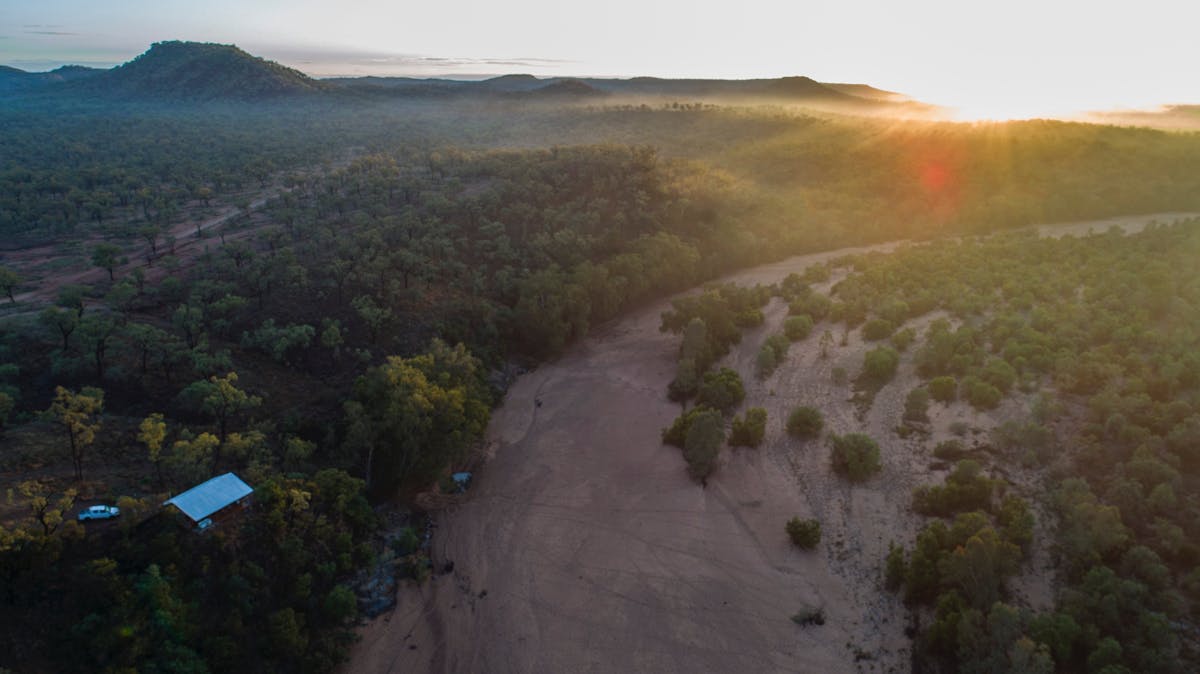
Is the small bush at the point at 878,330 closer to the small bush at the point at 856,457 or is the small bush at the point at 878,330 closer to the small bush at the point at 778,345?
the small bush at the point at 778,345

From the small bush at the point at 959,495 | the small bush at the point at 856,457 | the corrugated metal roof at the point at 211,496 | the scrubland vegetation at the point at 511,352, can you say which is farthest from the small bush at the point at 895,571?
the corrugated metal roof at the point at 211,496

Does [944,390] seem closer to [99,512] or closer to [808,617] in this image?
[808,617]

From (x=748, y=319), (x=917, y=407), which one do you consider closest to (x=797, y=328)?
(x=748, y=319)

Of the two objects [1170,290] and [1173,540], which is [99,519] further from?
[1170,290]

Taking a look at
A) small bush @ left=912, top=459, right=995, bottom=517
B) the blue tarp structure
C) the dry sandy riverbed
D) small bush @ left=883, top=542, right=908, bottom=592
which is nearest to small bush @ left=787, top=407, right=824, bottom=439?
the dry sandy riverbed

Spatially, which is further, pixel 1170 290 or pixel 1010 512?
pixel 1170 290

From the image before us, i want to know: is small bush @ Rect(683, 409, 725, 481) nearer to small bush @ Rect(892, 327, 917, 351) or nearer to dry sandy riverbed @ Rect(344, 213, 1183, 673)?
dry sandy riverbed @ Rect(344, 213, 1183, 673)

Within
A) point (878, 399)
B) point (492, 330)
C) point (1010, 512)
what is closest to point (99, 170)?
point (492, 330)
